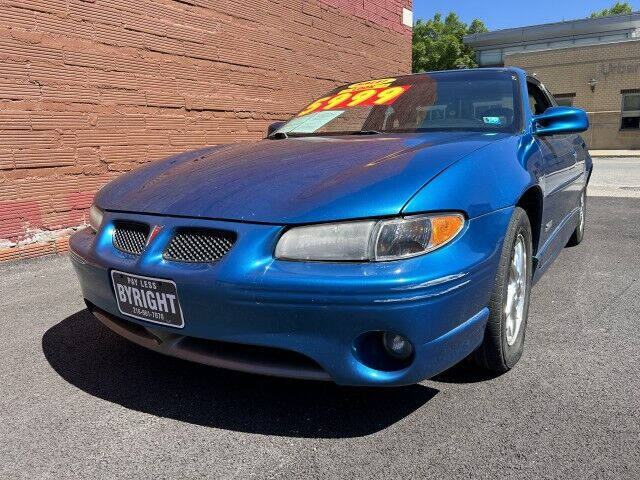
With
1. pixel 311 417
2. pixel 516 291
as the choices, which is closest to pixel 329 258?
pixel 311 417

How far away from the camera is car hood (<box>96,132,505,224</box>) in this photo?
1953 millimetres

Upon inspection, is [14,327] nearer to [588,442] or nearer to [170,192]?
[170,192]

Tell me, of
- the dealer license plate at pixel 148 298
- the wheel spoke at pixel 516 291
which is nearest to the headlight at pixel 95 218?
the dealer license plate at pixel 148 298

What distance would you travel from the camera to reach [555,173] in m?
3.19

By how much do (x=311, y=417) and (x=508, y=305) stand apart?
3.20 feet

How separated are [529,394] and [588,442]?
365 millimetres

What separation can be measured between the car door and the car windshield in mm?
260

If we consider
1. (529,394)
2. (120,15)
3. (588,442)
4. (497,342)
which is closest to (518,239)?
(497,342)

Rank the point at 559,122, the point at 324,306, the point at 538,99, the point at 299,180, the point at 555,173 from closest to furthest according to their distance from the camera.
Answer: the point at 324,306
the point at 299,180
the point at 559,122
the point at 555,173
the point at 538,99

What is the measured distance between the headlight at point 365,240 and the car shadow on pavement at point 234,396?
665 millimetres

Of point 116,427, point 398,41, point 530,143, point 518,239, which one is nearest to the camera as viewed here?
point 116,427

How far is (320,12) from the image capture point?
8352 millimetres

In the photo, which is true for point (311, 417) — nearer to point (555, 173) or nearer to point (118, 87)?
point (555, 173)

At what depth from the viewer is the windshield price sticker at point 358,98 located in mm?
3483
